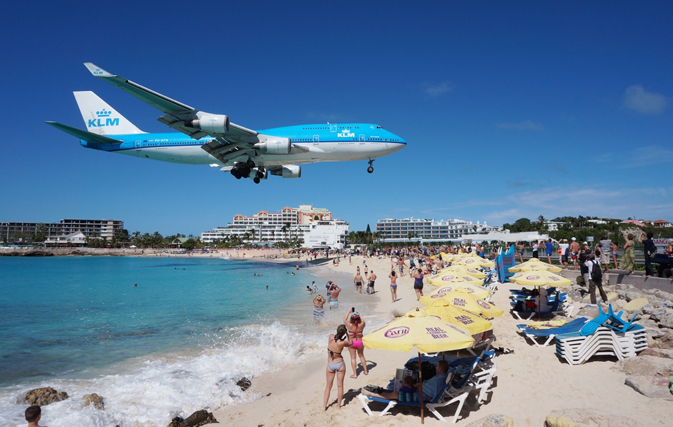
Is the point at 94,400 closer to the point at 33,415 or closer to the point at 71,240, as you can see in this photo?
the point at 33,415

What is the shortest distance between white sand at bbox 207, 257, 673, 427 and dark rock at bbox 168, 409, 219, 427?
192mm

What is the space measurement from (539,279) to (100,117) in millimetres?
29019

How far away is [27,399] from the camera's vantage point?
29.0ft

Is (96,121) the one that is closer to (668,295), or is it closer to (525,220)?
(668,295)

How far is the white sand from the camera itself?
19.6 ft

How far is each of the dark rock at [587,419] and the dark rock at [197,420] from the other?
5.84 metres

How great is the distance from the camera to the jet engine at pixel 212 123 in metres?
18.6

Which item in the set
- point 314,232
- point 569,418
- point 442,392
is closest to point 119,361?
point 442,392

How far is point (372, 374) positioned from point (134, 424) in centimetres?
496

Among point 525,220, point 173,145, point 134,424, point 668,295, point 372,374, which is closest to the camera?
point 134,424

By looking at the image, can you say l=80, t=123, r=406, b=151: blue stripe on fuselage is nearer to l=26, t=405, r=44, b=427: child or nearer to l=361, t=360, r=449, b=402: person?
l=361, t=360, r=449, b=402: person

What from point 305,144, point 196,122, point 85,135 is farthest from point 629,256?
point 85,135

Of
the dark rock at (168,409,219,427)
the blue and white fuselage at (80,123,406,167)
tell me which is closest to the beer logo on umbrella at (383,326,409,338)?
the dark rock at (168,409,219,427)

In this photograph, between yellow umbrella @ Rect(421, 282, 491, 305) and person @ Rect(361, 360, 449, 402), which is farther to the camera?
yellow umbrella @ Rect(421, 282, 491, 305)
